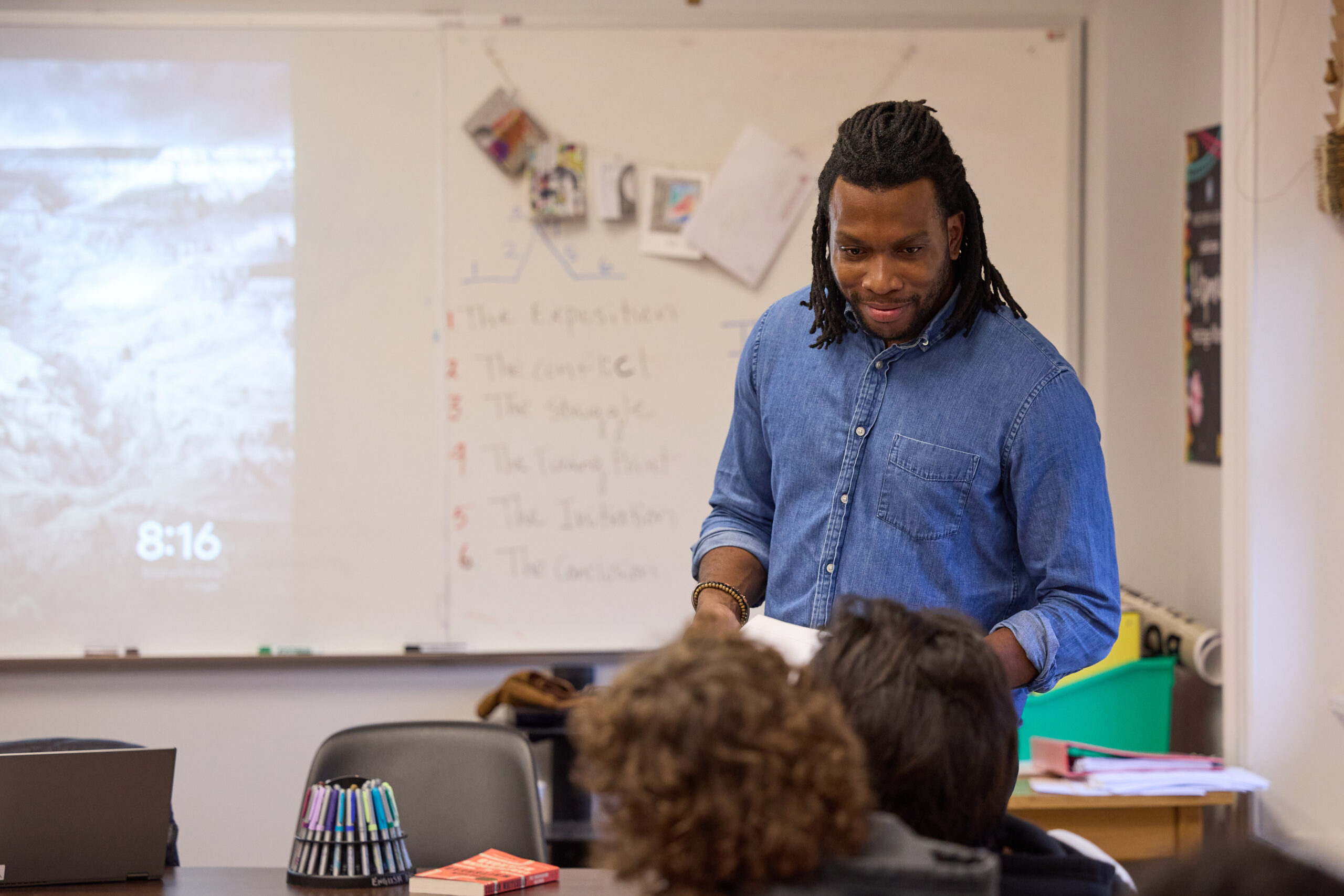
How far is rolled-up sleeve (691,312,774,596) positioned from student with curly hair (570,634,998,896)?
30.9 inches

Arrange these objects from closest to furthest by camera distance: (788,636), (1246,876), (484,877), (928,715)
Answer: (1246,876), (928,715), (788,636), (484,877)

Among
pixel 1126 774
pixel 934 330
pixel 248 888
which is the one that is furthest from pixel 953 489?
pixel 1126 774

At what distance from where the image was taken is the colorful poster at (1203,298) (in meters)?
2.71

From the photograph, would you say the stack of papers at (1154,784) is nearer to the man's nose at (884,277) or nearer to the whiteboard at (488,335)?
the whiteboard at (488,335)

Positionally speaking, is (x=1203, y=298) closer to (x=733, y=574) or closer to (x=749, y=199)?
(x=749, y=199)

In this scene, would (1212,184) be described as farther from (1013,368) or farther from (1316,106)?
(1013,368)

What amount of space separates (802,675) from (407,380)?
225 centimetres

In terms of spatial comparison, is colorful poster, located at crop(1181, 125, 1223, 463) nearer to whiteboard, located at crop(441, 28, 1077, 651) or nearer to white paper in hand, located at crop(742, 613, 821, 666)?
whiteboard, located at crop(441, 28, 1077, 651)

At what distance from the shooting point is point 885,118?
1282 millimetres

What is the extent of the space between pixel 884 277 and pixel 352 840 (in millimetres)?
953

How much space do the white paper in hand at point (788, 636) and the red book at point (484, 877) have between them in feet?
1.57

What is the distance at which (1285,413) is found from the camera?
2.26 m

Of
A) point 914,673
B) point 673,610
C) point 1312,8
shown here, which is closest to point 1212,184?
point 1312,8

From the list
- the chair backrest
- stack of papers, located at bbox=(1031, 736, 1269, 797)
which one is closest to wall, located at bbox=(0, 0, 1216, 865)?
stack of papers, located at bbox=(1031, 736, 1269, 797)
